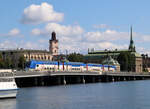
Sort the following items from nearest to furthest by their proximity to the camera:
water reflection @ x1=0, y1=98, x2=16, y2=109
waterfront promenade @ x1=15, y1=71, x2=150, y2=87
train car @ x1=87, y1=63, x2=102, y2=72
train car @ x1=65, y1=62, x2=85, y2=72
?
water reflection @ x1=0, y1=98, x2=16, y2=109 → waterfront promenade @ x1=15, y1=71, x2=150, y2=87 → train car @ x1=65, y1=62, x2=85, y2=72 → train car @ x1=87, y1=63, x2=102, y2=72

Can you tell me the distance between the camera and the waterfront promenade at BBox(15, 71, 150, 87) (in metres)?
118

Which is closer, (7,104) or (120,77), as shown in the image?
(7,104)

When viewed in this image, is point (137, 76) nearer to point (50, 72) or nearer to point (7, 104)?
point (50, 72)

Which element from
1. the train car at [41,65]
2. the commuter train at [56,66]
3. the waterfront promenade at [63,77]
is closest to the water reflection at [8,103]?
the waterfront promenade at [63,77]

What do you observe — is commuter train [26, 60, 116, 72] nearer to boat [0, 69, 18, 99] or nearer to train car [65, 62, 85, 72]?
train car [65, 62, 85, 72]

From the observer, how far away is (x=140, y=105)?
6575 centimetres

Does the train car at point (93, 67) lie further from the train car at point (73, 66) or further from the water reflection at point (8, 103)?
the water reflection at point (8, 103)

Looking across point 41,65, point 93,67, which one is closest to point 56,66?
point 41,65

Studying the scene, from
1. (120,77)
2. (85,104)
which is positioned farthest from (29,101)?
(120,77)

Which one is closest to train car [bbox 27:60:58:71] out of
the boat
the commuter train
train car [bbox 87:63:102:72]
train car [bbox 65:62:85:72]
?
the commuter train

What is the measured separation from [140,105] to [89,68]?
341 feet

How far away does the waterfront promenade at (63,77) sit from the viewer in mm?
117675

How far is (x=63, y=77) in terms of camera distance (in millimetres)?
139750

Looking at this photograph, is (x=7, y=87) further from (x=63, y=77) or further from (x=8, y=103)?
(x=63, y=77)
